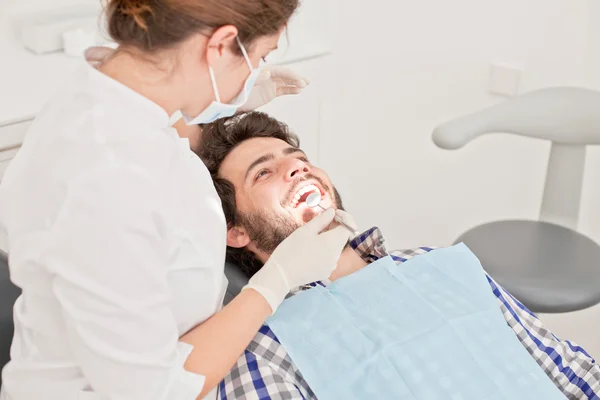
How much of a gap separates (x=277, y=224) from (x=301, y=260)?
25 cm

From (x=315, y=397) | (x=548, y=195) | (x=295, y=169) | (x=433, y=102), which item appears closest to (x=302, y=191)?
(x=295, y=169)

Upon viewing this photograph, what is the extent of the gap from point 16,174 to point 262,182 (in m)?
0.69

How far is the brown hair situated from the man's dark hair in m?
0.66

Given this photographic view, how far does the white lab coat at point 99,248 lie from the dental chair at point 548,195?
3.75 ft

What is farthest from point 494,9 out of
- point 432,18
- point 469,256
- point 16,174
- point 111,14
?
point 16,174

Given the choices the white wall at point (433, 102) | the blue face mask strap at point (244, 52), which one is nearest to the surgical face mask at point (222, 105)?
the blue face mask strap at point (244, 52)

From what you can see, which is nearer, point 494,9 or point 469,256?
point 469,256

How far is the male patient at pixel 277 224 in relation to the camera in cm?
148

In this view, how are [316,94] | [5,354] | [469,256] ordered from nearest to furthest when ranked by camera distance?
[5,354], [469,256], [316,94]

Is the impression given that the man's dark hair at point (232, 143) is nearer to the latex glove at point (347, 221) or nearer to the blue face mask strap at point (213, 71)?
the latex glove at point (347, 221)

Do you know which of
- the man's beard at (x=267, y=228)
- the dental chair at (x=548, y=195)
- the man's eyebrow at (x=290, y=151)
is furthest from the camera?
the dental chair at (x=548, y=195)

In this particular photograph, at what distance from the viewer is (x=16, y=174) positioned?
111 centimetres

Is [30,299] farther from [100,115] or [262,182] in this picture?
[262,182]

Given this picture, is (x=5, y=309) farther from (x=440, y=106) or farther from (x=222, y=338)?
(x=440, y=106)
